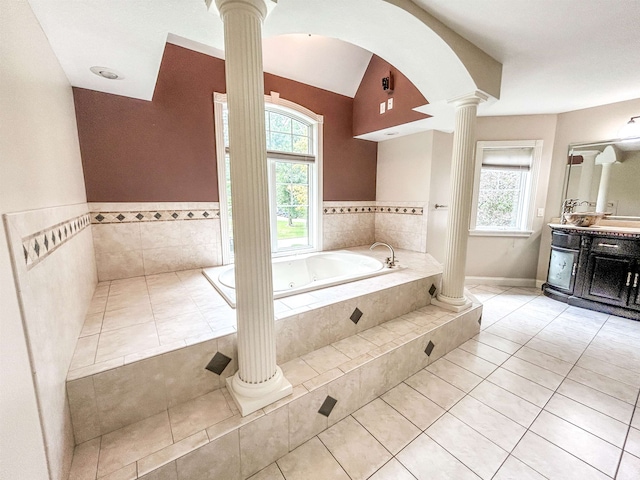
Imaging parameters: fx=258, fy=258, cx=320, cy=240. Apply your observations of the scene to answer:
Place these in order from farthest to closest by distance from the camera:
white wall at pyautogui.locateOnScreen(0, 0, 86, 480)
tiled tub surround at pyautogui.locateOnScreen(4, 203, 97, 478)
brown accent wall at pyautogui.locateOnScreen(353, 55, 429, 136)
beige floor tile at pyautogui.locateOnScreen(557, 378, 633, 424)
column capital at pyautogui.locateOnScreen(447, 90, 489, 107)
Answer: brown accent wall at pyautogui.locateOnScreen(353, 55, 429, 136)
column capital at pyautogui.locateOnScreen(447, 90, 489, 107)
beige floor tile at pyautogui.locateOnScreen(557, 378, 633, 424)
tiled tub surround at pyautogui.locateOnScreen(4, 203, 97, 478)
white wall at pyautogui.locateOnScreen(0, 0, 86, 480)

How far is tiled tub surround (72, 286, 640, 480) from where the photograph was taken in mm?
1181

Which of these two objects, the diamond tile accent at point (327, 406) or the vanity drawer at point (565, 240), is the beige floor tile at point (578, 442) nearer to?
the diamond tile accent at point (327, 406)

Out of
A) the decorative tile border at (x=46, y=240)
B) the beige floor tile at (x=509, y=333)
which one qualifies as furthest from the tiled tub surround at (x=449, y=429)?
the decorative tile border at (x=46, y=240)

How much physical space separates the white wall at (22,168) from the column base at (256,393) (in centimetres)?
67

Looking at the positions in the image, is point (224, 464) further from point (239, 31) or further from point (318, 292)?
point (239, 31)

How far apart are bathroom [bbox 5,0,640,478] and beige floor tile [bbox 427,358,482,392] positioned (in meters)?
1.76

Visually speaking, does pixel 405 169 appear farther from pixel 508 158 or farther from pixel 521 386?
pixel 521 386

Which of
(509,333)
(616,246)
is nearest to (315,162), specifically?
(509,333)

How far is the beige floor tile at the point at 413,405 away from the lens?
1538mm

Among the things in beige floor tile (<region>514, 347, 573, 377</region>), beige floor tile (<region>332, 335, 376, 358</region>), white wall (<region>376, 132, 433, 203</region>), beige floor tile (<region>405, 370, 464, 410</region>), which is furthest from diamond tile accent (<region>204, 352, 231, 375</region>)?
white wall (<region>376, 132, 433, 203</region>)

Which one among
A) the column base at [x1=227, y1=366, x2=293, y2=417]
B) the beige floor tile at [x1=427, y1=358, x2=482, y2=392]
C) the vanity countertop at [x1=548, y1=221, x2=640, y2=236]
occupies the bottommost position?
the beige floor tile at [x1=427, y1=358, x2=482, y2=392]

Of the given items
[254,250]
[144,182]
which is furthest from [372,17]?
[144,182]

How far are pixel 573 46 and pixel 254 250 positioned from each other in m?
2.68

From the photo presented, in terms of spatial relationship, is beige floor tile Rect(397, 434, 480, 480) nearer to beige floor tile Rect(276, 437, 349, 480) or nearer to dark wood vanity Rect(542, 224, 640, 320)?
beige floor tile Rect(276, 437, 349, 480)
